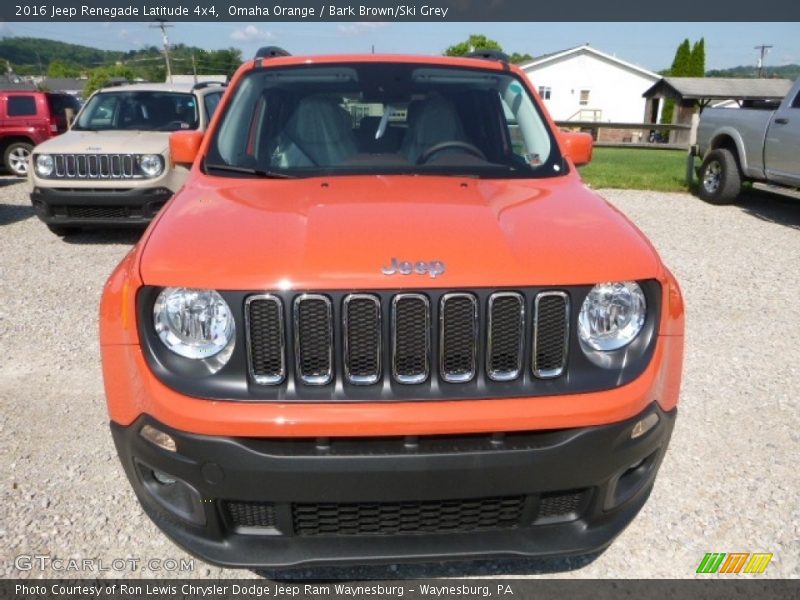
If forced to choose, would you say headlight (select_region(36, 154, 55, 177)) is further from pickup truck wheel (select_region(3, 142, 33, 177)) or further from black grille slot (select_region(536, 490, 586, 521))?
pickup truck wheel (select_region(3, 142, 33, 177))

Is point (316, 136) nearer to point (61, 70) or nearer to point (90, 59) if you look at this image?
point (61, 70)

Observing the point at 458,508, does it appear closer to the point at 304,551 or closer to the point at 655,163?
the point at 304,551

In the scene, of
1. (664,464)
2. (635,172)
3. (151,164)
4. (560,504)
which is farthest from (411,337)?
(635,172)

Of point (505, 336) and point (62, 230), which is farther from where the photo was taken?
→ point (62, 230)

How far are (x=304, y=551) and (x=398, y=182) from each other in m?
1.50

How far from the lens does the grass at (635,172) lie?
501 inches

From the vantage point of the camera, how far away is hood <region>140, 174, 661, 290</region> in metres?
1.93

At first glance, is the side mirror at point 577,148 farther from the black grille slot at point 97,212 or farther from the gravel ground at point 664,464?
the black grille slot at point 97,212

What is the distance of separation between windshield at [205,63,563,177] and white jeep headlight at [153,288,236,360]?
110cm

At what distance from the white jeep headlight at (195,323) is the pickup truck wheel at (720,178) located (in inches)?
406

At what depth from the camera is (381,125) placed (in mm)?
3385

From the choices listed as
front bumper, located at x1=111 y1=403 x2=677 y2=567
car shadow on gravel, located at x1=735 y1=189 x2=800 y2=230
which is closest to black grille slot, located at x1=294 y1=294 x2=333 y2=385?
front bumper, located at x1=111 y1=403 x2=677 y2=567

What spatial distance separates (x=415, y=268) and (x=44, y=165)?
270 inches

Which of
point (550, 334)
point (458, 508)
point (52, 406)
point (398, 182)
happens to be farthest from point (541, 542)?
point (52, 406)
